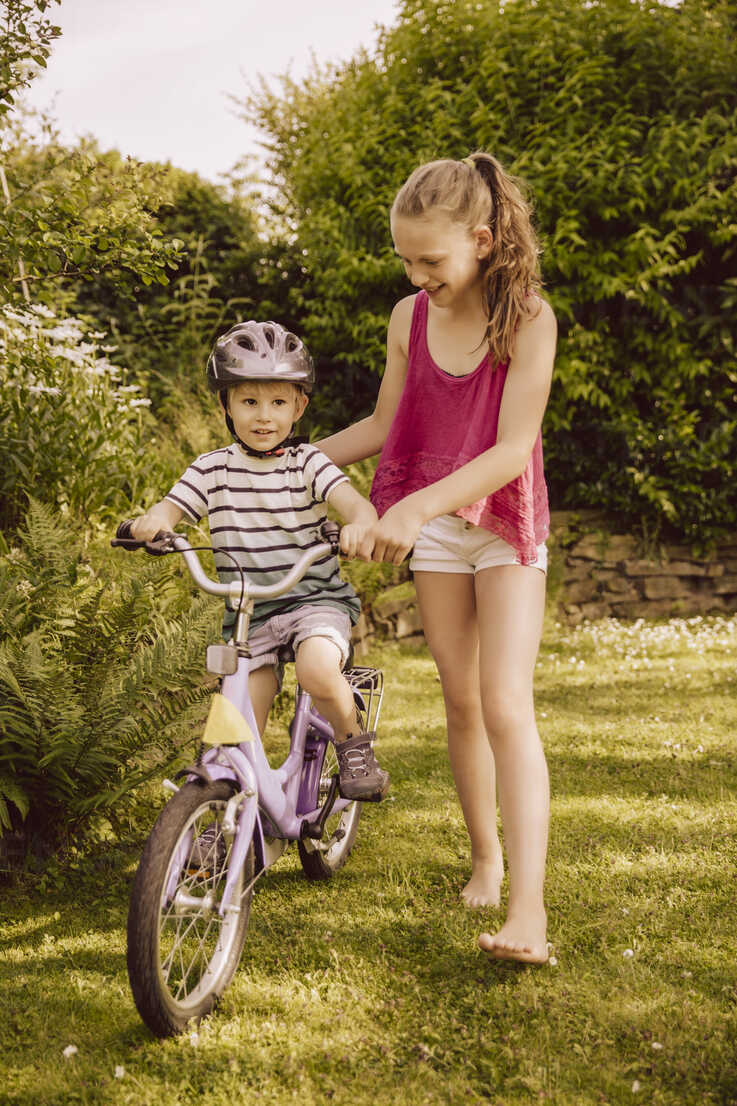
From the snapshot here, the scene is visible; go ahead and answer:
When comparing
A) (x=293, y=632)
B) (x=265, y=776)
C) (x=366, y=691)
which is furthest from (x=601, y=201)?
(x=265, y=776)

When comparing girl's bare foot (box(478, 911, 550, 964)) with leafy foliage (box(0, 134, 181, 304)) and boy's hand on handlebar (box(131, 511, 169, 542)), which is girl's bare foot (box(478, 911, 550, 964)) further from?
leafy foliage (box(0, 134, 181, 304))

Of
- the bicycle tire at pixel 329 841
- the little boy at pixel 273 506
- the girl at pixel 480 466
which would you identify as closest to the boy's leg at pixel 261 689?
the little boy at pixel 273 506

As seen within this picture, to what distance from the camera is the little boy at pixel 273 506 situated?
2.69 metres

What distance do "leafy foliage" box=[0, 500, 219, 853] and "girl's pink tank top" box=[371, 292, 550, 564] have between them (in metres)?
1.02

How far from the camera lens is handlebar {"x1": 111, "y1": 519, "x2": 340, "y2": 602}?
2.41 meters

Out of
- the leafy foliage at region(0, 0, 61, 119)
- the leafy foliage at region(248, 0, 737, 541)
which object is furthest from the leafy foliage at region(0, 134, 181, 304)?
the leafy foliage at region(248, 0, 737, 541)

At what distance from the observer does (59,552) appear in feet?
12.1

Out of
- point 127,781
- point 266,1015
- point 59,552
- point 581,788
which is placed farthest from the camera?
point 581,788

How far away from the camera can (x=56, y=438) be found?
487cm

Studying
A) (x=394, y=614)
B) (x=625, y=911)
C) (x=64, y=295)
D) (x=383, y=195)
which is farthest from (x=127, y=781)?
(x=383, y=195)

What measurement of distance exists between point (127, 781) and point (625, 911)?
1.56m

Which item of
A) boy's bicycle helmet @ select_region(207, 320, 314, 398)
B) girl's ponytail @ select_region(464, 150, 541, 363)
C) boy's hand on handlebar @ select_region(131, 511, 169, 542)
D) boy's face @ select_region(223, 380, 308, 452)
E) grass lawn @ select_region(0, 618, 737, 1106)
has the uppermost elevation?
girl's ponytail @ select_region(464, 150, 541, 363)

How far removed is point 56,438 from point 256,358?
2499 millimetres

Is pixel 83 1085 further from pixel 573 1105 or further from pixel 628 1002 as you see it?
pixel 628 1002
